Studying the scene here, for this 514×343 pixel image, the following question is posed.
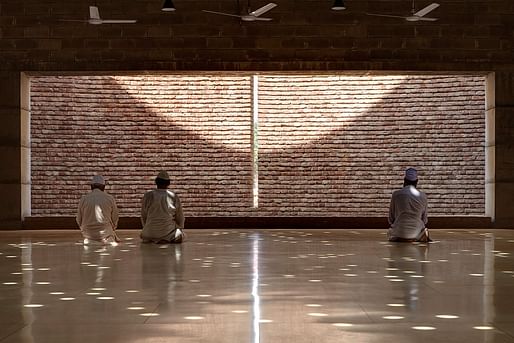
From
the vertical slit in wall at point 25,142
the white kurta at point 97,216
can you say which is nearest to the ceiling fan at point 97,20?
the vertical slit in wall at point 25,142

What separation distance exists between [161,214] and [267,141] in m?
6.80

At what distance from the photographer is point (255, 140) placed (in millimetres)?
16172

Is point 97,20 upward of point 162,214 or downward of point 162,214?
upward

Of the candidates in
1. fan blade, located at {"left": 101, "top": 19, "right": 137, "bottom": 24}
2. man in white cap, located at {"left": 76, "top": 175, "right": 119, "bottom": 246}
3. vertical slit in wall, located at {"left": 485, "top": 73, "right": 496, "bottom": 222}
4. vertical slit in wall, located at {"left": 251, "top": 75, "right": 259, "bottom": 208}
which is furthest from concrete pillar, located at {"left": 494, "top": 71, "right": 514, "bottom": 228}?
man in white cap, located at {"left": 76, "top": 175, "right": 119, "bottom": 246}

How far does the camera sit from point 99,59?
43.7 ft

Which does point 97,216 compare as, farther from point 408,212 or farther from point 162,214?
point 408,212

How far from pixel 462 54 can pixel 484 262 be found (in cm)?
680

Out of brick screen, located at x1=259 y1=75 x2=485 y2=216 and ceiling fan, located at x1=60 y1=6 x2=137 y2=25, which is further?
brick screen, located at x1=259 y1=75 x2=485 y2=216

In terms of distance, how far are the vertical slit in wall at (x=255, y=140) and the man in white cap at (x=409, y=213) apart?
6.27 metres

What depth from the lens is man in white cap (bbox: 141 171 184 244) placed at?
964 centimetres

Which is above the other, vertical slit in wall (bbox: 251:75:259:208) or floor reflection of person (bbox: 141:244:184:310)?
vertical slit in wall (bbox: 251:75:259:208)

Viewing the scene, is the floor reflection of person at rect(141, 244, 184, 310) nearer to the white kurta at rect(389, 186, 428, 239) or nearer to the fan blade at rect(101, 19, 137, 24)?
the white kurta at rect(389, 186, 428, 239)

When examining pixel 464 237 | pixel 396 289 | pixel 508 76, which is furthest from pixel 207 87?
pixel 396 289

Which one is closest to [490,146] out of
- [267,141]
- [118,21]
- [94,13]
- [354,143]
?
[354,143]
